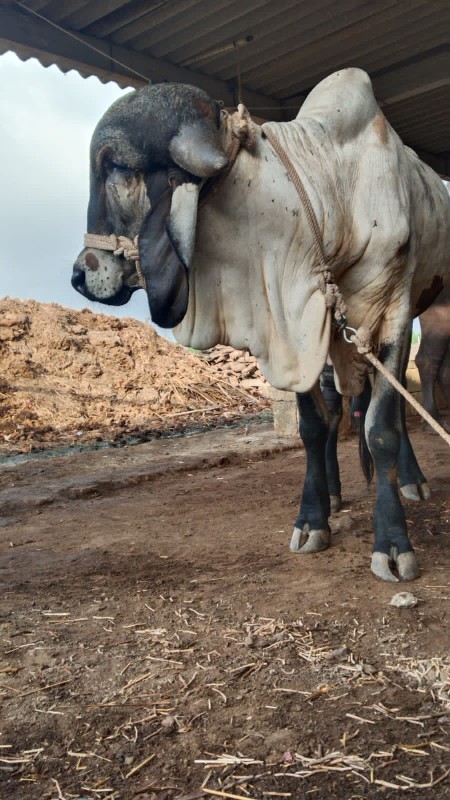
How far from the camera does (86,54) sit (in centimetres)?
520

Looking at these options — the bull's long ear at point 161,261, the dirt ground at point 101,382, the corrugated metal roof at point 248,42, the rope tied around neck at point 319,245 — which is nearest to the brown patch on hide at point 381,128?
the rope tied around neck at point 319,245

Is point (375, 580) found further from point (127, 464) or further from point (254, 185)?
point (127, 464)

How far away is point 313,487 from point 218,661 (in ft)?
4.55

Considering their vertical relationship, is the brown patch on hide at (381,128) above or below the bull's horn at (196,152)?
above

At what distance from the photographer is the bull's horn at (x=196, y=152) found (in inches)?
105

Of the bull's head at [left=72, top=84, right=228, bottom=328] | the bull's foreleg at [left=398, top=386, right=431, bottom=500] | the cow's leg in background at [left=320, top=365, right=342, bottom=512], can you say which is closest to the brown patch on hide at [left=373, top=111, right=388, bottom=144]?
the bull's head at [left=72, top=84, right=228, bottom=328]

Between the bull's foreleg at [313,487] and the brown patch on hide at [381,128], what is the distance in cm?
109

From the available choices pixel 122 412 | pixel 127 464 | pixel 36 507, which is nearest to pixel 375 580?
pixel 36 507

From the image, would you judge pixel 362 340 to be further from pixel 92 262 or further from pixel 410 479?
pixel 410 479

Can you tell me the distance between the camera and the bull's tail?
409 cm

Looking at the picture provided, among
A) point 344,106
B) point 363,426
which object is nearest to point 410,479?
point 363,426

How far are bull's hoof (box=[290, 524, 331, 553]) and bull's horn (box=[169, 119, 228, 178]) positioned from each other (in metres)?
1.69

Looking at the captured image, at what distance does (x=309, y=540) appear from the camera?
3611 mm

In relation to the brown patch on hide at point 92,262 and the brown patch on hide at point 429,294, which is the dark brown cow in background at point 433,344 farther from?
the brown patch on hide at point 92,262
